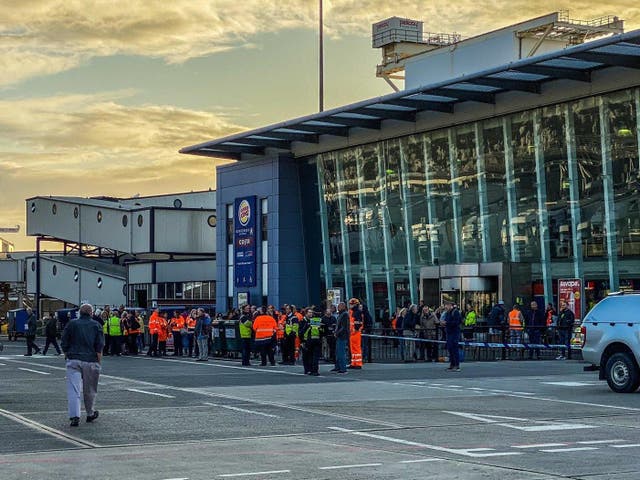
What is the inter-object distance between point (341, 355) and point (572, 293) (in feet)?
41.7

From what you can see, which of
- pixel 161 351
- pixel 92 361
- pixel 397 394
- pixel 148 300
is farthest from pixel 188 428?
pixel 148 300

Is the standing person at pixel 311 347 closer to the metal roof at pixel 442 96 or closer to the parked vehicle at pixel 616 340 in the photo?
the parked vehicle at pixel 616 340

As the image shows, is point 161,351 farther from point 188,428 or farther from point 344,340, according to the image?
point 188,428

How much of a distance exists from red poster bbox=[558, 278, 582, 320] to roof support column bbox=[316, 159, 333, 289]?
17.5 meters

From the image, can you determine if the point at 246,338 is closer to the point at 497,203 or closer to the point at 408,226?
the point at 497,203

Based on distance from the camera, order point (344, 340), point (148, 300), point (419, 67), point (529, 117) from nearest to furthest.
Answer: point (344, 340) < point (529, 117) < point (419, 67) < point (148, 300)

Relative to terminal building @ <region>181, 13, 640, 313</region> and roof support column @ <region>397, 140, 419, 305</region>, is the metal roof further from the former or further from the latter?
roof support column @ <region>397, 140, 419, 305</region>

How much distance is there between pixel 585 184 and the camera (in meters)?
40.8

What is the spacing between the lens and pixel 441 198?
156 feet

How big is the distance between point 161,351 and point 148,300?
2928cm

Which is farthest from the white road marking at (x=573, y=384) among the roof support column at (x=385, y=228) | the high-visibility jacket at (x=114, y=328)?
the roof support column at (x=385, y=228)

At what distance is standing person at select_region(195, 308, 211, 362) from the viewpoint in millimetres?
35594

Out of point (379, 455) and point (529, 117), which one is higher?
point (529, 117)

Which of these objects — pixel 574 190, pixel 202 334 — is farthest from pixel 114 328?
pixel 574 190
